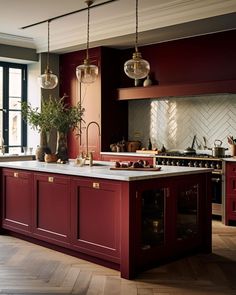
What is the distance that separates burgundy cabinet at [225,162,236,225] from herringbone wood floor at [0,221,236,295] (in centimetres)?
131

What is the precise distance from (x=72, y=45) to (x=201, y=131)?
2562 mm

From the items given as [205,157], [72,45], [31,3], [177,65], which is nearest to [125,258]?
[205,157]

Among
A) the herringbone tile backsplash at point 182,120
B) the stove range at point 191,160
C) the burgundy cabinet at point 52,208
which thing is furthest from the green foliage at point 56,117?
the herringbone tile backsplash at point 182,120

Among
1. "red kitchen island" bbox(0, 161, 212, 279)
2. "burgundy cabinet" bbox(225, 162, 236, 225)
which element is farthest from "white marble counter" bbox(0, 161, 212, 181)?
"burgundy cabinet" bbox(225, 162, 236, 225)

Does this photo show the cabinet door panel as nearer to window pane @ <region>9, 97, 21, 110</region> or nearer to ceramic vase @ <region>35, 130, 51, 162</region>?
ceramic vase @ <region>35, 130, 51, 162</region>

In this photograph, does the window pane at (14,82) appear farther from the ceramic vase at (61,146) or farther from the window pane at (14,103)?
the ceramic vase at (61,146)

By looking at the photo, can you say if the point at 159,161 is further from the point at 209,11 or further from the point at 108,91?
the point at 209,11

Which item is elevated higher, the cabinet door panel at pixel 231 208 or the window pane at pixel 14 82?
the window pane at pixel 14 82

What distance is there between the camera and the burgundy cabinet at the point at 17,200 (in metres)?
4.87

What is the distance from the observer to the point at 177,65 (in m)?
6.95

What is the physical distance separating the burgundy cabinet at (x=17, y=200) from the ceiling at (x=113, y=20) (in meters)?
2.23

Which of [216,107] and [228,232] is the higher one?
[216,107]

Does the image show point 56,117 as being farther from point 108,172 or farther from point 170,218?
point 170,218

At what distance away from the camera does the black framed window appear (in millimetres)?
8039
